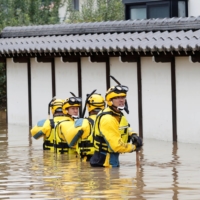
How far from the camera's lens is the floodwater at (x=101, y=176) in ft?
36.2

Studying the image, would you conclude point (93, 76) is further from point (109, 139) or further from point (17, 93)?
point (109, 139)

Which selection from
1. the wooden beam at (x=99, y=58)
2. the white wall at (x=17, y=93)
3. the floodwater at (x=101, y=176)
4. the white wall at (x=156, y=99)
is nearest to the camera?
the floodwater at (x=101, y=176)

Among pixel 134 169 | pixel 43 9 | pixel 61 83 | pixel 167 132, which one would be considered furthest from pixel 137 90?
pixel 43 9

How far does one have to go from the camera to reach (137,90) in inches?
809

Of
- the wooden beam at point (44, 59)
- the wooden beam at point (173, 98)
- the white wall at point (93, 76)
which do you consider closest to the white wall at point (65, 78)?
the wooden beam at point (44, 59)

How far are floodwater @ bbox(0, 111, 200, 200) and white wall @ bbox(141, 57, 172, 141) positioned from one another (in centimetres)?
183

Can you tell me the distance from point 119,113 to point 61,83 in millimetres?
10361

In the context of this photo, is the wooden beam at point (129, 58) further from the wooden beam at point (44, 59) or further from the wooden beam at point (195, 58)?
the wooden beam at point (44, 59)

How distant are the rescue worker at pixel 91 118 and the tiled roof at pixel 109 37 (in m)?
3.87

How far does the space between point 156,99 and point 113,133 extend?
736 centimetres

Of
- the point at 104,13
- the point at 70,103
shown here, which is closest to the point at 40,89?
the point at 70,103

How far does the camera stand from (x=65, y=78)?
75.3ft

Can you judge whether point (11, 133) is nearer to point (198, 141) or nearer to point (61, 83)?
point (61, 83)

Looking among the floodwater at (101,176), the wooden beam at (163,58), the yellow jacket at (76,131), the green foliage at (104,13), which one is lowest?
the floodwater at (101,176)
